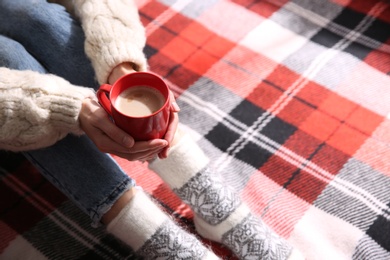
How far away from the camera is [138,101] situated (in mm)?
695

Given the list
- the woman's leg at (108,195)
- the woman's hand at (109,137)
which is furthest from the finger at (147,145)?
the woman's leg at (108,195)

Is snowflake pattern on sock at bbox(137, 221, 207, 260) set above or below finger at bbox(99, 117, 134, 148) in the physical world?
below

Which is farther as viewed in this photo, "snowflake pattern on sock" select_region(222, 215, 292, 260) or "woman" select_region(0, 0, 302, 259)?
"snowflake pattern on sock" select_region(222, 215, 292, 260)

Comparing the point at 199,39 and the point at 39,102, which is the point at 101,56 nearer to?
the point at 39,102

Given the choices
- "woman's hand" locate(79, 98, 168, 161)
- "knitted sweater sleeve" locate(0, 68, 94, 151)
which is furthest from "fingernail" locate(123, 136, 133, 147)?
"knitted sweater sleeve" locate(0, 68, 94, 151)

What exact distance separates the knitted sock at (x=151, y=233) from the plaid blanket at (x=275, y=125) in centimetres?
14

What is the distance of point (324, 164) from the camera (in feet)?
3.45

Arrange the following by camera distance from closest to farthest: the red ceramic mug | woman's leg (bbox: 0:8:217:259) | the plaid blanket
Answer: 1. the red ceramic mug
2. woman's leg (bbox: 0:8:217:259)
3. the plaid blanket

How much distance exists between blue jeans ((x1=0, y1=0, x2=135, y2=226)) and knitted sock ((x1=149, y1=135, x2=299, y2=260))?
96 mm

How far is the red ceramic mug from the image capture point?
673mm

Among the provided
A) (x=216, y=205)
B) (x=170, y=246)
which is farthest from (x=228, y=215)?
(x=170, y=246)

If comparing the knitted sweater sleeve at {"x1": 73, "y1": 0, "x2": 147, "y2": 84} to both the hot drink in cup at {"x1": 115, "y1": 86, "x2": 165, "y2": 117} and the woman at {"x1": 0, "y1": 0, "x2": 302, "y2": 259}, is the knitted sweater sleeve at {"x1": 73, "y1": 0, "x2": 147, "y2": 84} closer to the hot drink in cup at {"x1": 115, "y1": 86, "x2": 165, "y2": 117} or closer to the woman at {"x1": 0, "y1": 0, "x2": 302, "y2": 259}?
the woman at {"x1": 0, "y1": 0, "x2": 302, "y2": 259}

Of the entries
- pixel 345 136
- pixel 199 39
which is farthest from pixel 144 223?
pixel 199 39

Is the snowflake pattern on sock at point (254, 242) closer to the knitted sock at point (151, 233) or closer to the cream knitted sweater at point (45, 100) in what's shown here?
the knitted sock at point (151, 233)
